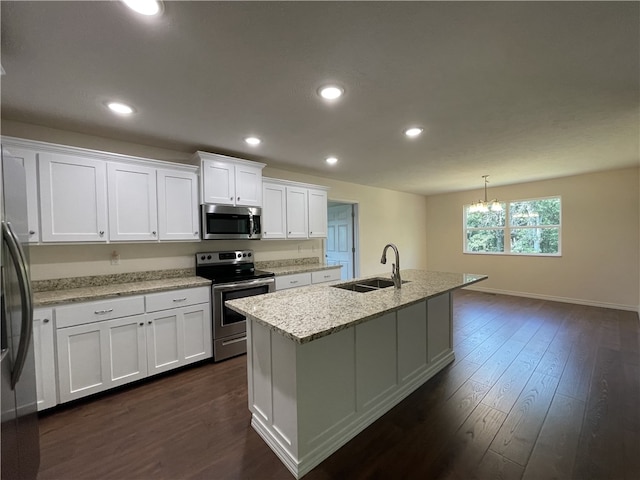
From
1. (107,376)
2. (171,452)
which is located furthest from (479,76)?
(107,376)

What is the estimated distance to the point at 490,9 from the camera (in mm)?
1211

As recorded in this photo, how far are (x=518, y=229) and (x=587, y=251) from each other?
1094mm

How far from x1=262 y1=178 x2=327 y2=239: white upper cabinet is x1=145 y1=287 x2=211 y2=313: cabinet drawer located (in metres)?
1.10

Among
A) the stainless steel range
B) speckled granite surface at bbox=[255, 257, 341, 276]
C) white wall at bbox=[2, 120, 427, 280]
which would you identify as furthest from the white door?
the stainless steel range

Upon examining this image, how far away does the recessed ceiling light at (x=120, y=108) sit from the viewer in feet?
6.58

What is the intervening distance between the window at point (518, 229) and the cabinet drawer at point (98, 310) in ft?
20.4

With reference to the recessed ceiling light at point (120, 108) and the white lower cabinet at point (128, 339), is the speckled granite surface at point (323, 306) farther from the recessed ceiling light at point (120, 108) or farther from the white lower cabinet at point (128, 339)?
the recessed ceiling light at point (120, 108)

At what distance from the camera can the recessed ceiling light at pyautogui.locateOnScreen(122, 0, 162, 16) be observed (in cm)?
114

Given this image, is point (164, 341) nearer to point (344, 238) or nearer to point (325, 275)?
point (325, 275)

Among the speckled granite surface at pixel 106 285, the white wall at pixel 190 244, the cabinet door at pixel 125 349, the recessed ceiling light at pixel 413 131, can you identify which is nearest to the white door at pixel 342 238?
the white wall at pixel 190 244

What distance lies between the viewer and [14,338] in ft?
4.00

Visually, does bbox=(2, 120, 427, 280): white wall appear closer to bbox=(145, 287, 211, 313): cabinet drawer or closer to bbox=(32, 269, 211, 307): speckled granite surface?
bbox=(32, 269, 211, 307): speckled granite surface

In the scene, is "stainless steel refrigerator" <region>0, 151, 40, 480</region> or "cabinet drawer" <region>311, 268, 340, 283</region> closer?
"stainless steel refrigerator" <region>0, 151, 40, 480</region>

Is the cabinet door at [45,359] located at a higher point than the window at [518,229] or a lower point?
lower
